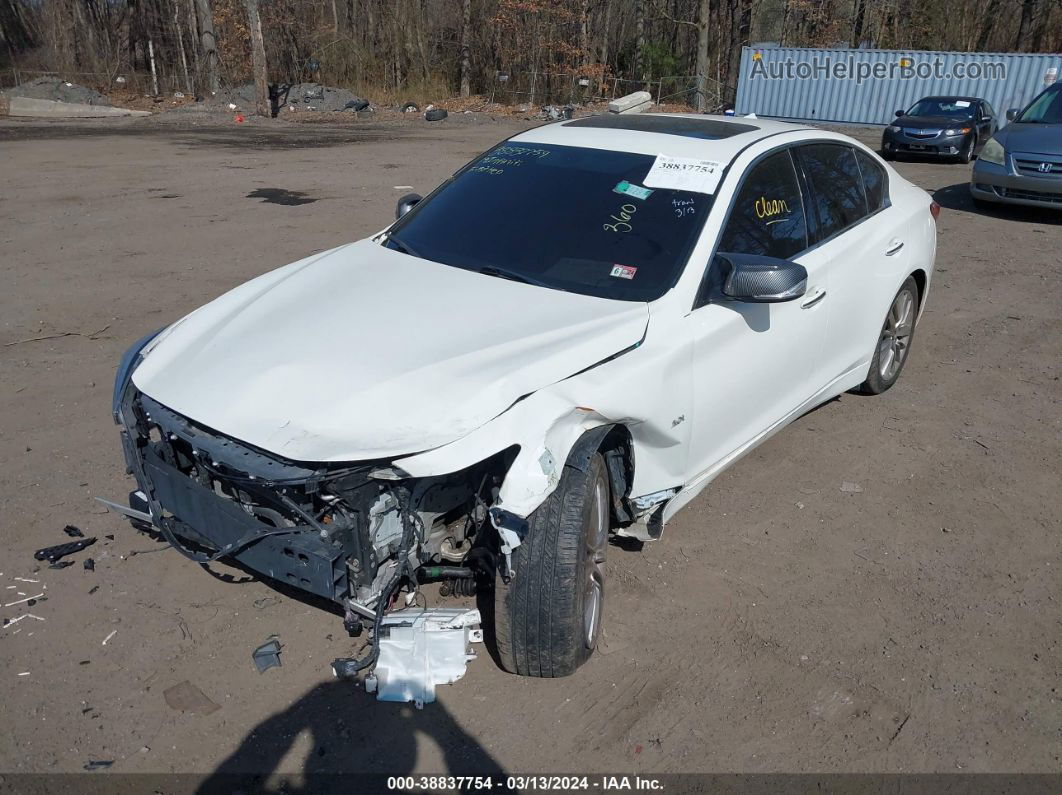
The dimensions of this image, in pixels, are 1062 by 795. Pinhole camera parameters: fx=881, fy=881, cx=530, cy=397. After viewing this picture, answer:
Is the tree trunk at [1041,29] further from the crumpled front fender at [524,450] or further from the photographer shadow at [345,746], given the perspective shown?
the photographer shadow at [345,746]

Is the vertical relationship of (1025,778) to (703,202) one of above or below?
below

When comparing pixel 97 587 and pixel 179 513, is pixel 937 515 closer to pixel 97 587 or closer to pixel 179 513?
pixel 179 513

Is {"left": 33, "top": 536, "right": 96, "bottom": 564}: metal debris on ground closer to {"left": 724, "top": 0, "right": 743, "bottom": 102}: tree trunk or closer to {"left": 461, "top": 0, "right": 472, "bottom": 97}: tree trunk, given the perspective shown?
{"left": 461, "top": 0, "right": 472, "bottom": 97}: tree trunk

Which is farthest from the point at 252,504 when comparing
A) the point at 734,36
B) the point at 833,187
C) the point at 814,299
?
the point at 734,36

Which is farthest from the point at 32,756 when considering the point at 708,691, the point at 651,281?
the point at 651,281

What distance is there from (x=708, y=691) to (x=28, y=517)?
3.13m

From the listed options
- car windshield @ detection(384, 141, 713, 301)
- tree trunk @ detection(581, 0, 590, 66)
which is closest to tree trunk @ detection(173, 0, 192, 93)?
tree trunk @ detection(581, 0, 590, 66)

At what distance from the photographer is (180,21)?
1293 inches

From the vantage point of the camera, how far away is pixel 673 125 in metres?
4.52

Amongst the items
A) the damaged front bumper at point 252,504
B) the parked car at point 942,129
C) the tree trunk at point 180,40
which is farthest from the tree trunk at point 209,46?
the damaged front bumper at point 252,504

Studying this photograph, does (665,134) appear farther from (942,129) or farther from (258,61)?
(258,61)

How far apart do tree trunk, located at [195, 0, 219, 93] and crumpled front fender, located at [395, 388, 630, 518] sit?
29845 millimetres

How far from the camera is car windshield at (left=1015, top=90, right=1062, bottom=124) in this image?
11180 mm

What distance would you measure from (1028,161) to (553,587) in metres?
10.4
